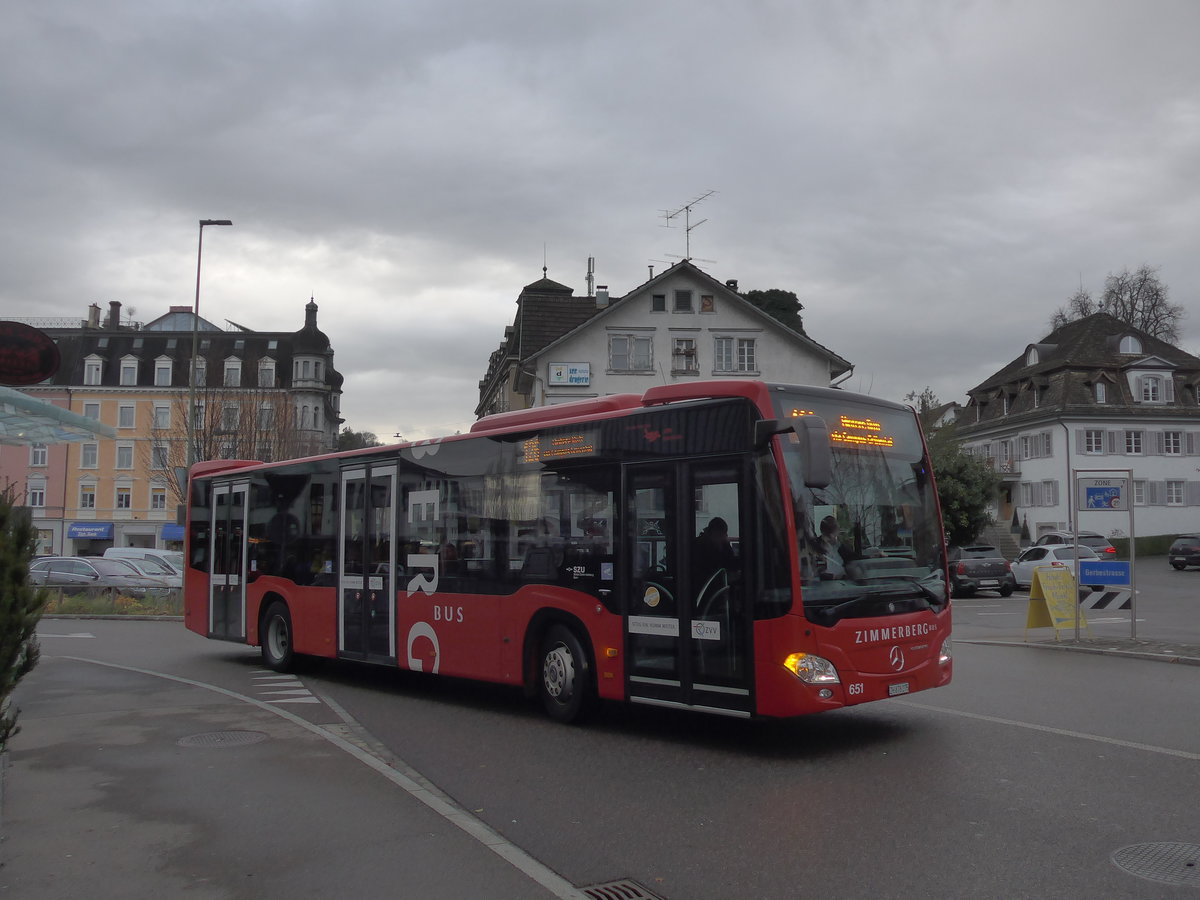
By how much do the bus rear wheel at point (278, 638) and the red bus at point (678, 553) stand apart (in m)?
2.78

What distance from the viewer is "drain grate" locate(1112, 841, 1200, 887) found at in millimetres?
5488

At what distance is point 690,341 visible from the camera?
5066 cm

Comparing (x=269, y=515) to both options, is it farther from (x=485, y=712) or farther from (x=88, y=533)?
(x=88, y=533)

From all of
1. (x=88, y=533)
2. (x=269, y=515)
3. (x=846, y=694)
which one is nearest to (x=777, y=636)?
(x=846, y=694)

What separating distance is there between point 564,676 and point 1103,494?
11014mm

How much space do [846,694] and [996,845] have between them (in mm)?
2533

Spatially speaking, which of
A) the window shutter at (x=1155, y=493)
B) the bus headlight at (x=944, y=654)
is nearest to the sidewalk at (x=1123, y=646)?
the bus headlight at (x=944, y=654)

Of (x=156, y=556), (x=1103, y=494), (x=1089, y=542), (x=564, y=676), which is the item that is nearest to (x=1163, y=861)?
(x=564, y=676)

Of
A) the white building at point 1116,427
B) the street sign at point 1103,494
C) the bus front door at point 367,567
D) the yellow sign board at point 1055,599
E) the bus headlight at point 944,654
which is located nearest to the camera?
the bus headlight at point 944,654

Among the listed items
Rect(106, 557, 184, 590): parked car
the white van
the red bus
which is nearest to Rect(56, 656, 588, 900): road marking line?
the red bus

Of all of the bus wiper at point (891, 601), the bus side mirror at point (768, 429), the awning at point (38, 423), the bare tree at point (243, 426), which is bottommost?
the bus wiper at point (891, 601)

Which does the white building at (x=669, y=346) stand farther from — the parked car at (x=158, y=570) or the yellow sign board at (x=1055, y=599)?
the yellow sign board at (x=1055, y=599)

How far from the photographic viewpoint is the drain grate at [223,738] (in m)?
9.57

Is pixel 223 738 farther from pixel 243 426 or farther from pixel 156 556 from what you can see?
pixel 156 556
